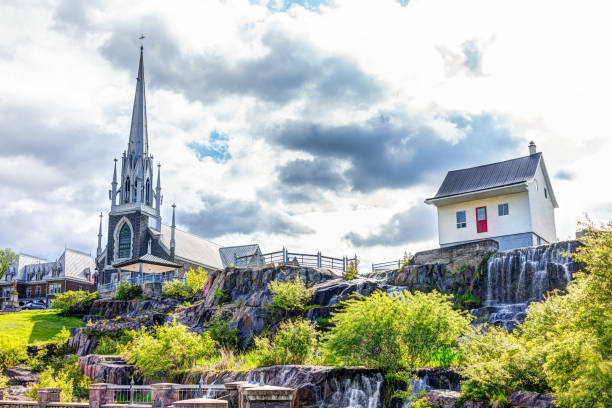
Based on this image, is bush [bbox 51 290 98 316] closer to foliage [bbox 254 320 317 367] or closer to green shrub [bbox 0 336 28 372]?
green shrub [bbox 0 336 28 372]

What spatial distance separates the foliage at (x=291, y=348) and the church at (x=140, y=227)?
48112 mm

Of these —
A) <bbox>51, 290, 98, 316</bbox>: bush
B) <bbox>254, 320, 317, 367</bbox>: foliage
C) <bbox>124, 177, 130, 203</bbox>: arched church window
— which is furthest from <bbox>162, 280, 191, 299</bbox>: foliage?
<bbox>124, 177, 130, 203</bbox>: arched church window

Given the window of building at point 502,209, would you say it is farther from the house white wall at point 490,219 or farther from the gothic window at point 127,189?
the gothic window at point 127,189

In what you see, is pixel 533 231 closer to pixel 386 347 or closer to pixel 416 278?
pixel 416 278

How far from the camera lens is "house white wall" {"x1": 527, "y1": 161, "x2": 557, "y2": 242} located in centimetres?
3778

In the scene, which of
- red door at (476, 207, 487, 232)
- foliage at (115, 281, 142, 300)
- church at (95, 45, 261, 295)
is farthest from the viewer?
church at (95, 45, 261, 295)

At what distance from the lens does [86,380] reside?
30406 millimetres

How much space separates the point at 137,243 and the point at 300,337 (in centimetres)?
5598

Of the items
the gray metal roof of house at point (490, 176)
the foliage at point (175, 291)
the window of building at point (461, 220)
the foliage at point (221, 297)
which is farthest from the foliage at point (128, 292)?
the window of building at point (461, 220)

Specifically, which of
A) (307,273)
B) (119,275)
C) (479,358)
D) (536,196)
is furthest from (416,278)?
(119,275)

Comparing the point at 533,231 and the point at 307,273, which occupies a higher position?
the point at 533,231

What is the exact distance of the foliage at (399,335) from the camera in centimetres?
1903

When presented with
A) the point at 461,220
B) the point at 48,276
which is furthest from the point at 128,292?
the point at 48,276

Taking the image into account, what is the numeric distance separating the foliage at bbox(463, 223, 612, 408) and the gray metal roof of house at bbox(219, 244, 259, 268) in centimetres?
6694
